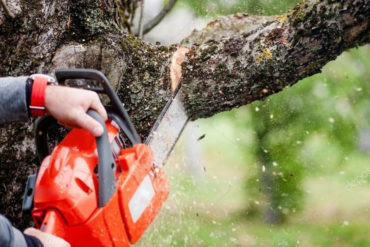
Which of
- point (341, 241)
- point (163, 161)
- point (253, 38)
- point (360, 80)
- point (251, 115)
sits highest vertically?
point (253, 38)

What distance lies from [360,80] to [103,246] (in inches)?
157

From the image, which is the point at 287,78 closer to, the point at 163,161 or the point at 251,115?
the point at 163,161

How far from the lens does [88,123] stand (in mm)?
1320

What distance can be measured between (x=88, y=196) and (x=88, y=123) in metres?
0.20

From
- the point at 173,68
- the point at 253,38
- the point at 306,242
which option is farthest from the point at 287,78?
the point at 306,242

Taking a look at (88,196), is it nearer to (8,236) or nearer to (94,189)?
(94,189)

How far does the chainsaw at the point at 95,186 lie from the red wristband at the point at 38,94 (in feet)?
0.35

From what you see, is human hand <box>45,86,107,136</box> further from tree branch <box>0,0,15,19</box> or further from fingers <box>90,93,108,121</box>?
tree branch <box>0,0,15,19</box>

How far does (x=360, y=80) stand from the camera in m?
4.74

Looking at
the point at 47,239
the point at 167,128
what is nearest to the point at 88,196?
the point at 47,239

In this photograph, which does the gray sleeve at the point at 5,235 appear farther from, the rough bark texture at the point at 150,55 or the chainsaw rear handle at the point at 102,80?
the rough bark texture at the point at 150,55

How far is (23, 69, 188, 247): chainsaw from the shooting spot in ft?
4.28

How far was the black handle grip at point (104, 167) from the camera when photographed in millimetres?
1334

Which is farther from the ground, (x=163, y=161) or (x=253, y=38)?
(x=253, y=38)
